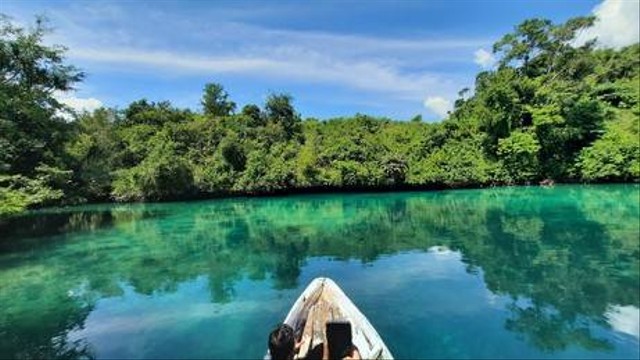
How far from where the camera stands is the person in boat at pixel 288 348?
6.29m

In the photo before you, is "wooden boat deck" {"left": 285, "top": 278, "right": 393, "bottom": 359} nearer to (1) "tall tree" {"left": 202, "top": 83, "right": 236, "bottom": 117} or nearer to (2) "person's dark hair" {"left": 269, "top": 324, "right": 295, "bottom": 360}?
(2) "person's dark hair" {"left": 269, "top": 324, "right": 295, "bottom": 360}

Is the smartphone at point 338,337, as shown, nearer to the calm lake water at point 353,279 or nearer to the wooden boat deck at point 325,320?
the wooden boat deck at point 325,320

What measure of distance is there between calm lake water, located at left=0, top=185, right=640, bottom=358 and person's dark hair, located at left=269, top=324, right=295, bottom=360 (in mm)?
1467

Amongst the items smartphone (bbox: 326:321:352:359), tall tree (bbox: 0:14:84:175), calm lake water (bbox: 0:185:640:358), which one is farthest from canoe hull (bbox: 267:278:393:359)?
tall tree (bbox: 0:14:84:175)

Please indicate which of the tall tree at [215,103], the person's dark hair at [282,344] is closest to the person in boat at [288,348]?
the person's dark hair at [282,344]

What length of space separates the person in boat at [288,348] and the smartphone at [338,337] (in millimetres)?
69

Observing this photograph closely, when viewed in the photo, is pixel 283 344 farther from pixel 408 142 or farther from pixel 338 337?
pixel 408 142

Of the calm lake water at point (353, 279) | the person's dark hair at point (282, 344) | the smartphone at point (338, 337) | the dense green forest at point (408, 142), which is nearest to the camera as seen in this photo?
the person's dark hair at point (282, 344)

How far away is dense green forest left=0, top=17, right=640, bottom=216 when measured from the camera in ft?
103

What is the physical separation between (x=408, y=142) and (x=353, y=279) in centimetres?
2785

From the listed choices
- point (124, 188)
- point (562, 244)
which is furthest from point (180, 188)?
point (562, 244)

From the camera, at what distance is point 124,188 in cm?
3591

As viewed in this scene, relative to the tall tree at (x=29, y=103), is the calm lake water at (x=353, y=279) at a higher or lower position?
lower

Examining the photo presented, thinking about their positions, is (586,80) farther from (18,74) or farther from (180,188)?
(18,74)
